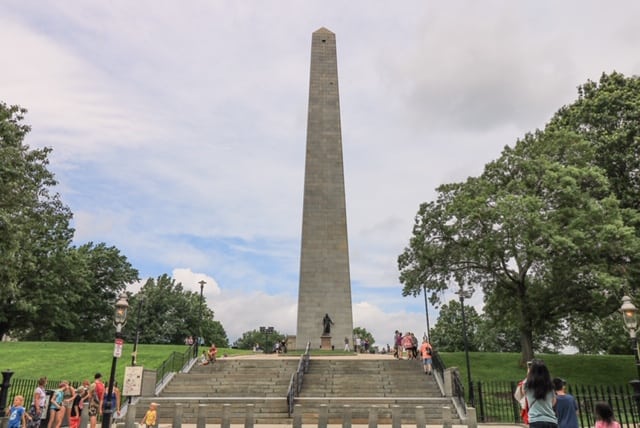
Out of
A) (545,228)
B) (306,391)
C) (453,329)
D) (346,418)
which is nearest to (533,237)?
(545,228)

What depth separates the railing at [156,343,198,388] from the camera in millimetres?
18734

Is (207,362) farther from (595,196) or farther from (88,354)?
(595,196)

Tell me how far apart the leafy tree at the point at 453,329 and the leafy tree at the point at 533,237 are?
4230 centimetres

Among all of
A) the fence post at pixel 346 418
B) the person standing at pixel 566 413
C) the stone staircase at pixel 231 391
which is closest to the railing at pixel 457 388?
the fence post at pixel 346 418

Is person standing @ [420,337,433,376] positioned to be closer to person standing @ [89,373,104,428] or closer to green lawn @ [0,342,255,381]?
person standing @ [89,373,104,428]

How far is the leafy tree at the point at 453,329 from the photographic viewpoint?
67.6 meters

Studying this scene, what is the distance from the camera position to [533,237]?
2198cm

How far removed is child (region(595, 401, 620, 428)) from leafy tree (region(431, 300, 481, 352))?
2524 inches

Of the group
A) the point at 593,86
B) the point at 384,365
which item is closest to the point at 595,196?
the point at 593,86

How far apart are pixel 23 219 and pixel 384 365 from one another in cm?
1922

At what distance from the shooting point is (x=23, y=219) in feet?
76.8

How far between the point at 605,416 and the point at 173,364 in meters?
18.2

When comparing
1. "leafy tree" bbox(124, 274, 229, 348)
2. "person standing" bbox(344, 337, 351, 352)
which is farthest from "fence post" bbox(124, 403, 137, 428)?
"leafy tree" bbox(124, 274, 229, 348)

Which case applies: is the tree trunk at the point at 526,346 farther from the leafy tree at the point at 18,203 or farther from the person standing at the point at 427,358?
the leafy tree at the point at 18,203
